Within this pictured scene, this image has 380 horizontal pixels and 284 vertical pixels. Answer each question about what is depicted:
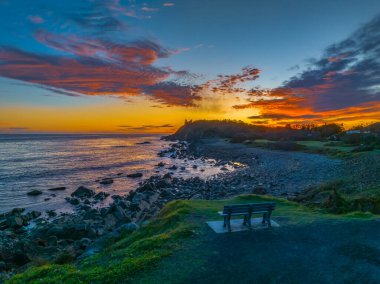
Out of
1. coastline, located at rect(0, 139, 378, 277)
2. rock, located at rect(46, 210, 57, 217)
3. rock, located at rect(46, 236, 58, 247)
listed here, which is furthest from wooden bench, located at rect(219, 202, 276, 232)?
rock, located at rect(46, 210, 57, 217)

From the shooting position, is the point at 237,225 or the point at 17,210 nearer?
the point at 237,225

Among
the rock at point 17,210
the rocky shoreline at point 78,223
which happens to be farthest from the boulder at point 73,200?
the rock at point 17,210

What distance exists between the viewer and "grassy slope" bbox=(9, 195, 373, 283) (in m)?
7.34

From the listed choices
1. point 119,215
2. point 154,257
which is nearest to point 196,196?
point 119,215

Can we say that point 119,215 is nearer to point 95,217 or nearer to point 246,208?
point 95,217

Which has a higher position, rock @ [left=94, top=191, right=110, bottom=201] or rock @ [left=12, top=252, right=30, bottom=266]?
rock @ [left=12, top=252, right=30, bottom=266]

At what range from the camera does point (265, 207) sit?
10367 mm

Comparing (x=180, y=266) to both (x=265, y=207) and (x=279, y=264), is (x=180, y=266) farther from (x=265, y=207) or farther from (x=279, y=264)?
(x=265, y=207)

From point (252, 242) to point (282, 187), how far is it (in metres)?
16.8

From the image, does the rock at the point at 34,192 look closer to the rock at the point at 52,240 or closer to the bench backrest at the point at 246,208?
the rock at the point at 52,240

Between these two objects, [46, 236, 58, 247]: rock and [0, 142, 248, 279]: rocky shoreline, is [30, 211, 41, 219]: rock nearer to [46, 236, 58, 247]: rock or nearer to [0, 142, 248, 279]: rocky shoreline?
[0, 142, 248, 279]: rocky shoreline

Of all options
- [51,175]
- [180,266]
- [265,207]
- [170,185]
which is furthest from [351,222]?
[51,175]

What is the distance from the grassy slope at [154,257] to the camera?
7.34 metres

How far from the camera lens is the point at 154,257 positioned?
319 inches
